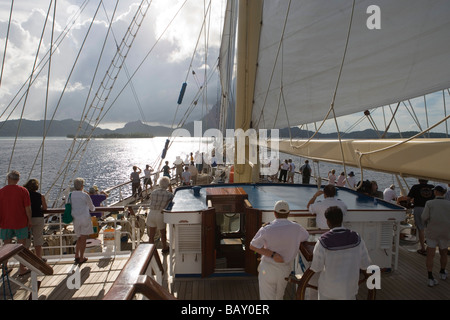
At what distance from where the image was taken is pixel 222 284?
428cm

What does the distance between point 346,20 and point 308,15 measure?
77 cm

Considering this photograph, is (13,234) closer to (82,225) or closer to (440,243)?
(82,225)

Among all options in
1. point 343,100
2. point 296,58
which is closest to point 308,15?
point 296,58

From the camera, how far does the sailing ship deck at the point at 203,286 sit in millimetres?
3943

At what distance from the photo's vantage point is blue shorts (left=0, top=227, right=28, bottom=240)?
4.11 metres

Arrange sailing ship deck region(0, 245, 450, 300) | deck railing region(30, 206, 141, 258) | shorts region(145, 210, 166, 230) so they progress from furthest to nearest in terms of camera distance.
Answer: shorts region(145, 210, 166, 230) → deck railing region(30, 206, 141, 258) → sailing ship deck region(0, 245, 450, 300)

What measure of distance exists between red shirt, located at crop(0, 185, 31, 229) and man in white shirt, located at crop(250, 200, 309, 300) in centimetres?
330

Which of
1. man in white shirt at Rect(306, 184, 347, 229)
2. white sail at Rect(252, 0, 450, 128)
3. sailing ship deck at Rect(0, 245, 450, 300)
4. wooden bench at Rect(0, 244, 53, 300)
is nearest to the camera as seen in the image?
white sail at Rect(252, 0, 450, 128)

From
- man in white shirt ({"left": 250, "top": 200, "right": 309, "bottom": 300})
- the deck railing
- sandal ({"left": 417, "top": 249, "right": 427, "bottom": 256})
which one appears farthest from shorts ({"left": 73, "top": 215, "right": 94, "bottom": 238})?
sandal ({"left": 417, "top": 249, "right": 427, "bottom": 256})

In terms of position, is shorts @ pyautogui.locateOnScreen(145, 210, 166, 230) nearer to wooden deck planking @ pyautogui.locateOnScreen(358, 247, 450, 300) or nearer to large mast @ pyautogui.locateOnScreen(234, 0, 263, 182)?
large mast @ pyautogui.locateOnScreen(234, 0, 263, 182)

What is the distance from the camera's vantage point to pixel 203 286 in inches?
166

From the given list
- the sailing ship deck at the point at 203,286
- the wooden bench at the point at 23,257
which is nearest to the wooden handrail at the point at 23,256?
the wooden bench at the point at 23,257

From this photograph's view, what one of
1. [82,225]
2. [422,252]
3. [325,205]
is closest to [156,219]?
[82,225]

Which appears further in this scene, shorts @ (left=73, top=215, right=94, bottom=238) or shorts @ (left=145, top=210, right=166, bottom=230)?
shorts @ (left=145, top=210, right=166, bottom=230)
